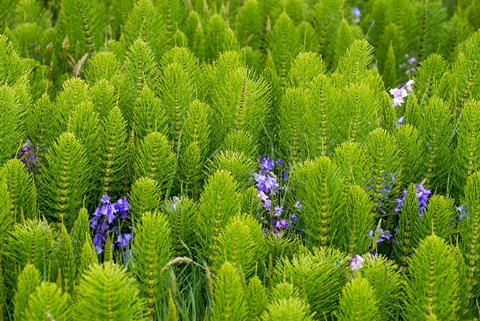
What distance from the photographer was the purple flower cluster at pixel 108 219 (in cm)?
287

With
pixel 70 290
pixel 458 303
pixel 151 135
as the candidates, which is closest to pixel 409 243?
pixel 458 303

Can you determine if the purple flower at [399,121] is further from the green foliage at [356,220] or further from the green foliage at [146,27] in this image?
the green foliage at [146,27]

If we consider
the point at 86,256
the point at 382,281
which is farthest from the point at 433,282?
the point at 86,256

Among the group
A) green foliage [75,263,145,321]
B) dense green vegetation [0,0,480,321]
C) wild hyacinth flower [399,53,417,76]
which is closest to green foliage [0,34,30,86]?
dense green vegetation [0,0,480,321]

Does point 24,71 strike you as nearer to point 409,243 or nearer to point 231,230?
point 231,230

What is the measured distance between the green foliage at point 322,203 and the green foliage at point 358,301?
408 mm

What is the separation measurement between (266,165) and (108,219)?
2.06ft

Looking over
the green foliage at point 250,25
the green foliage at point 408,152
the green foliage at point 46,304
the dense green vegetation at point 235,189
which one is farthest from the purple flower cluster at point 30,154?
the green foliage at point 250,25

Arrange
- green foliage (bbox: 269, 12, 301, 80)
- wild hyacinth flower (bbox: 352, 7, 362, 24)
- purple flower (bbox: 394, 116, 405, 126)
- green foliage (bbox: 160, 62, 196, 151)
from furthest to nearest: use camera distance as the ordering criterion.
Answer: wild hyacinth flower (bbox: 352, 7, 362, 24), green foliage (bbox: 269, 12, 301, 80), purple flower (bbox: 394, 116, 405, 126), green foliage (bbox: 160, 62, 196, 151)

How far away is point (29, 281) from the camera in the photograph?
228 centimetres

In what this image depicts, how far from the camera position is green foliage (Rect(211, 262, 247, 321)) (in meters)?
2.23

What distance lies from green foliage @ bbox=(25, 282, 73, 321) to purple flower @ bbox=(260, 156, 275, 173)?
3.69 feet

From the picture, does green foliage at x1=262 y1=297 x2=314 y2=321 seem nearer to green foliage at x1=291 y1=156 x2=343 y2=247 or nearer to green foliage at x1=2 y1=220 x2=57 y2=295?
green foliage at x1=291 y1=156 x2=343 y2=247

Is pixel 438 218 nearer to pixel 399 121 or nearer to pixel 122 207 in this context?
pixel 399 121
